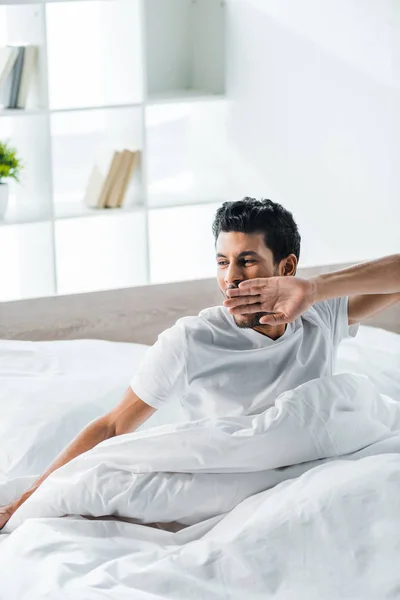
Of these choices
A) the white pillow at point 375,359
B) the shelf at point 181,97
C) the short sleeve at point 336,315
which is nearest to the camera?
the short sleeve at point 336,315

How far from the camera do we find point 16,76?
2.70m

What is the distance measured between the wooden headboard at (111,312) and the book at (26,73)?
0.67m

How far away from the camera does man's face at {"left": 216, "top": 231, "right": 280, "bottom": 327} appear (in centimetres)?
158

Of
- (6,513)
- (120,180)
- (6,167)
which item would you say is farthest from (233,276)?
(120,180)

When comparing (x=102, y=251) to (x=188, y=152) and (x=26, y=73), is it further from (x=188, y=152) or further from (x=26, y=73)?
(x=26, y=73)

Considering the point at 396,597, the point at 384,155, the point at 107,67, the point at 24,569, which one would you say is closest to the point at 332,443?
the point at 396,597

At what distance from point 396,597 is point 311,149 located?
6.04ft

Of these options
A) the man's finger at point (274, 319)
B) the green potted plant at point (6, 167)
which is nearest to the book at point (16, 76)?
the green potted plant at point (6, 167)

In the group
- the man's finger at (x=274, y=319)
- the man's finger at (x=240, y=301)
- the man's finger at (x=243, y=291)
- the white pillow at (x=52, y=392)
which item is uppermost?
the man's finger at (x=243, y=291)

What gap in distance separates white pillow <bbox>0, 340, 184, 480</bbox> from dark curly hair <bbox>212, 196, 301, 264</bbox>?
1.67 ft

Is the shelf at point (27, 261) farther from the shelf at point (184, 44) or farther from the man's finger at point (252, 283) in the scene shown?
the man's finger at point (252, 283)

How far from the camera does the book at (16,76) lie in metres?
2.68

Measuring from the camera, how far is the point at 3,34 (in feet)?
9.15

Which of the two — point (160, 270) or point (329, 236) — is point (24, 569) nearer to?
point (329, 236)
